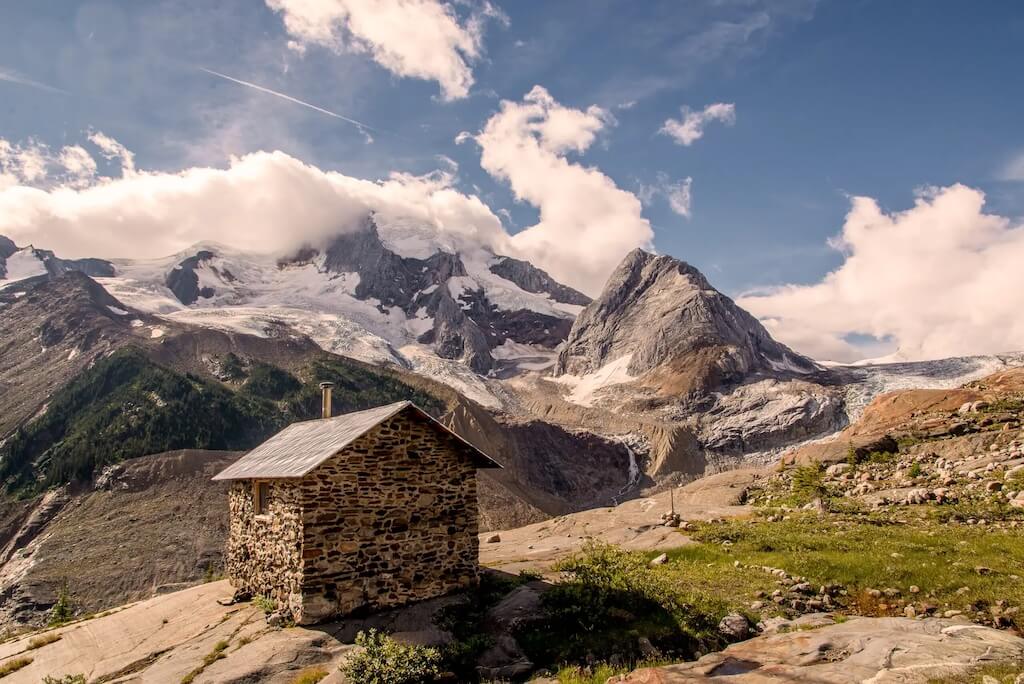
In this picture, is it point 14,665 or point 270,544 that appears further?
point 270,544

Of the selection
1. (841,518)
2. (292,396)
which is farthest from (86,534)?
(841,518)

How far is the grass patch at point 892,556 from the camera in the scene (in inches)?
568

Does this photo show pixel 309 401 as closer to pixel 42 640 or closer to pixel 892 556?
pixel 42 640

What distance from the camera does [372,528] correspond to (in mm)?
16594

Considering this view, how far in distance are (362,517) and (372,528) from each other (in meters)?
0.44

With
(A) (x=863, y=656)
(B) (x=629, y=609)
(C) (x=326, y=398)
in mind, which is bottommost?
(B) (x=629, y=609)

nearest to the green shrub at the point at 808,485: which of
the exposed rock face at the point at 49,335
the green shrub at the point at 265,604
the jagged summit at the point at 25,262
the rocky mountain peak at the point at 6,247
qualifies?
the green shrub at the point at 265,604

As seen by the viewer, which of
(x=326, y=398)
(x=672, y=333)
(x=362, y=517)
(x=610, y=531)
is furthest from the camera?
(x=672, y=333)

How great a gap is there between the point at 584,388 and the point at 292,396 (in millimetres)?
78282

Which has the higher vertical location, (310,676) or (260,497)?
(260,497)

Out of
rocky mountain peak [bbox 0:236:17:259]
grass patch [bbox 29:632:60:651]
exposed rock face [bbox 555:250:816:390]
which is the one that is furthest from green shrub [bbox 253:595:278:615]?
rocky mountain peak [bbox 0:236:17:259]

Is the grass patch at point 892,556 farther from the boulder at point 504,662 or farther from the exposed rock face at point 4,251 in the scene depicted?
the exposed rock face at point 4,251

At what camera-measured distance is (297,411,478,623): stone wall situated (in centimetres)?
1576

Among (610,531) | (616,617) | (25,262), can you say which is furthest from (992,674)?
(25,262)
